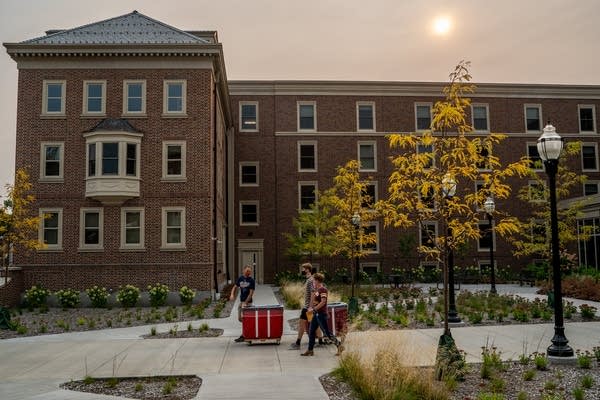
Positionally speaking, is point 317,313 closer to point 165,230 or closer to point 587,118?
point 165,230

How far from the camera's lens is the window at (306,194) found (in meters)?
42.1

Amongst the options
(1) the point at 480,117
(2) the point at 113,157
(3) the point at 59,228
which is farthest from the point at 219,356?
(1) the point at 480,117

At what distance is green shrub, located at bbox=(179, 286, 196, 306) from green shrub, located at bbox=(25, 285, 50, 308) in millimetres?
6004

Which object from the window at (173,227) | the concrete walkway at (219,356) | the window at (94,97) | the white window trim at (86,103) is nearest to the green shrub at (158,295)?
the window at (173,227)

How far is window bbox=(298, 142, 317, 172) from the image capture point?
139 feet

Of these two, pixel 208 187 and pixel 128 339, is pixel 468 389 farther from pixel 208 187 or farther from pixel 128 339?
pixel 208 187

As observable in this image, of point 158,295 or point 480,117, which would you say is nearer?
point 158,295

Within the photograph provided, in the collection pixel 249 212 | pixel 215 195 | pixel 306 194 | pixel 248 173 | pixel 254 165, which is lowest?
pixel 249 212

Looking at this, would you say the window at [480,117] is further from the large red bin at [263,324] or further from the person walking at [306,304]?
the large red bin at [263,324]

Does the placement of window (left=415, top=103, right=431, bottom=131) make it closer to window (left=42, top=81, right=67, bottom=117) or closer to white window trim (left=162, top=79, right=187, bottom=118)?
white window trim (left=162, top=79, right=187, bottom=118)

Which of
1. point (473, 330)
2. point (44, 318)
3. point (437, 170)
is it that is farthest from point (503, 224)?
point (44, 318)

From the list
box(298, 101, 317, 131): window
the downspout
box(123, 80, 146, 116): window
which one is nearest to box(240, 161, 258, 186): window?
box(298, 101, 317, 131): window

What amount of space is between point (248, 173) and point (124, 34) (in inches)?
639

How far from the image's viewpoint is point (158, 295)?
81.1ft
